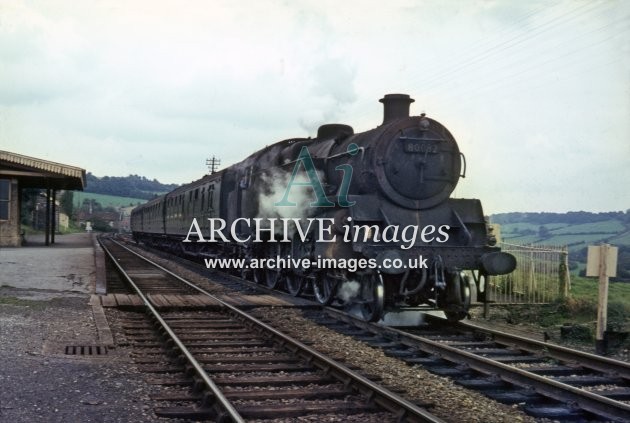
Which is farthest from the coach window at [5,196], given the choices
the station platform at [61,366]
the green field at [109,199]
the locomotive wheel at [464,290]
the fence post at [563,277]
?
the green field at [109,199]

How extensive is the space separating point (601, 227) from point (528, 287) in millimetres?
14329

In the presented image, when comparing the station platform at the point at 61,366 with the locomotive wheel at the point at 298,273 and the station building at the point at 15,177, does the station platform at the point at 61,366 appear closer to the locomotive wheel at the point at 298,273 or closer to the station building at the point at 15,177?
the locomotive wheel at the point at 298,273

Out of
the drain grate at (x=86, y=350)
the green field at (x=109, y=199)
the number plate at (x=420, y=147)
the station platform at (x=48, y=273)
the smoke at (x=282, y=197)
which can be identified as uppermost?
the green field at (x=109, y=199)

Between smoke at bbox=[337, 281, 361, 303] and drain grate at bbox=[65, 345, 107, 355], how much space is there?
12.8ft

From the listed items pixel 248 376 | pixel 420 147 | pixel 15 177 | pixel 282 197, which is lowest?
pixel 248 376

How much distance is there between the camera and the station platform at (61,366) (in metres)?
5.07

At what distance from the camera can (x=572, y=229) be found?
2677 cm

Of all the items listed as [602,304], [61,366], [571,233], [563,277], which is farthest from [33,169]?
[602,304]

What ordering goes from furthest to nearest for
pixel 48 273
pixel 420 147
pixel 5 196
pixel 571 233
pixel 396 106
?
pixel 571 233 → pixel 5 196 → pixel 48 273 → pixel 396 106 → pixel 420 147

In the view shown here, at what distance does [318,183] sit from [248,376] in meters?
4.84

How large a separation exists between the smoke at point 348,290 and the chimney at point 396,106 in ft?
8.54

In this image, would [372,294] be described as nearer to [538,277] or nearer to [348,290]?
[348,290]

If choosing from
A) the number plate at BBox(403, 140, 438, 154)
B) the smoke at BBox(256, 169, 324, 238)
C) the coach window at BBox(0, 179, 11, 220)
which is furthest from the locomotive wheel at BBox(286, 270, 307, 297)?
the coach window at BBox(0, 179, 11, 220)

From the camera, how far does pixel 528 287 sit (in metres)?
13.4
